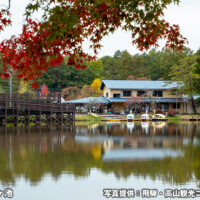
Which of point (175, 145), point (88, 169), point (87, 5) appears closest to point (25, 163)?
point (88, 169)

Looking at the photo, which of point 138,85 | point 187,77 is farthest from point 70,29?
point 138,85

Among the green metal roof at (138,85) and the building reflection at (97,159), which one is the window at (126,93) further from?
the building reflection at (97,159)

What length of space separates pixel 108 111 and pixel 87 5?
52.6m

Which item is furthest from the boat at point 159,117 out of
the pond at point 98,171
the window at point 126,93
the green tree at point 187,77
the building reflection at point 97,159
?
the pond at point 98,171

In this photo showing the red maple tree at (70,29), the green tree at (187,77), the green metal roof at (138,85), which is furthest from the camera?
the green metal roof at (138,85)

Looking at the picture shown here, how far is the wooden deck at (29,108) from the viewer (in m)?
31.8

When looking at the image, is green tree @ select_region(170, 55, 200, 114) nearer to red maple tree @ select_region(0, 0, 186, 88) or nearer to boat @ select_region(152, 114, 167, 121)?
boat @ select_region(152, 114, 167, 121)

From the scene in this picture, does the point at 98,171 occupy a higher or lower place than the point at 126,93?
lower

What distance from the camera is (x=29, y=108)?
108ft

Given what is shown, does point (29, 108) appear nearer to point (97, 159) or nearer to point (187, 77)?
point (97, 159)

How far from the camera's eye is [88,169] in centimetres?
1240

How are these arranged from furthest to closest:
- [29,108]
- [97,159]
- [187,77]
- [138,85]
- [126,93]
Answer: [138,85]
[126,93]
[187,77]
[29,108]
[97,159]

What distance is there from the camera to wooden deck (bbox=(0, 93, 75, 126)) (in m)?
31.8

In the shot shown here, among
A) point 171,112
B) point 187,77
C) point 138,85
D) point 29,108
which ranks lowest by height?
point 171,112
